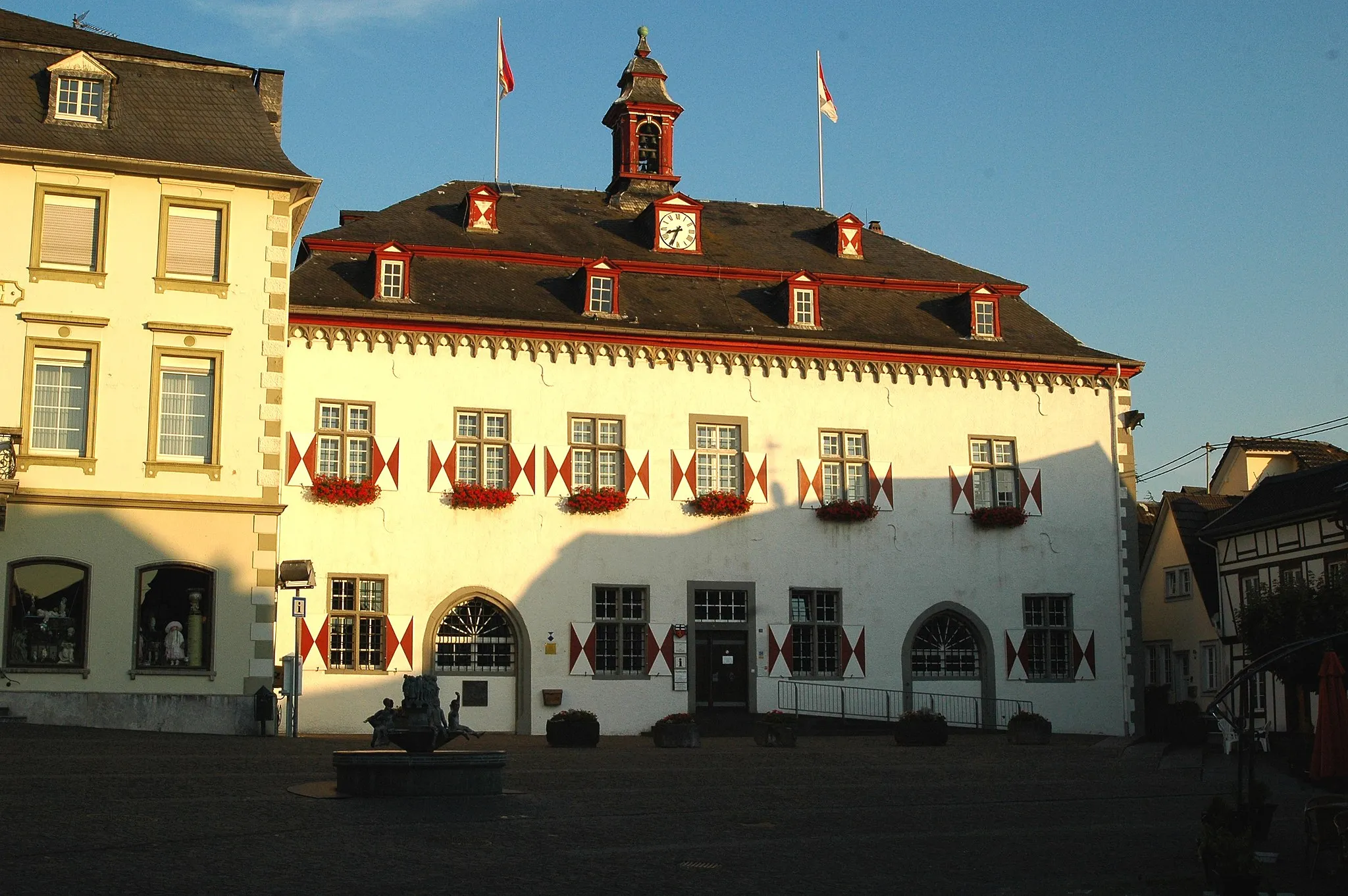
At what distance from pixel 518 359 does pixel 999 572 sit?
10115 millimetres

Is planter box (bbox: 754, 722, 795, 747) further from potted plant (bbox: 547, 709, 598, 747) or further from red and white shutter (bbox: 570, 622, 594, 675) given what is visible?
red and white shutter (bbox: 570, 622, 594, 675)

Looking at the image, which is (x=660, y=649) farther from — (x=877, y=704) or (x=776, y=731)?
(x=877, y=704)

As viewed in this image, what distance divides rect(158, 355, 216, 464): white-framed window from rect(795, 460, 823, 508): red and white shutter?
35.9 ft

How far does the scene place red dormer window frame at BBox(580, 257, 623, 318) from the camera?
98.4 feet

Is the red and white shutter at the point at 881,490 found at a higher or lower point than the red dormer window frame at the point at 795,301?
lower

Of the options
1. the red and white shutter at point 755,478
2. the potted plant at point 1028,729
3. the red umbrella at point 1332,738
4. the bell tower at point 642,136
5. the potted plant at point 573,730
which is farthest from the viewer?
the bell tower at point 642,136

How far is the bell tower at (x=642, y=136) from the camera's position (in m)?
35.3

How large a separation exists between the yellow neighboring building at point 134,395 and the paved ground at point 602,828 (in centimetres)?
240

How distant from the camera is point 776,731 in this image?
26.3m

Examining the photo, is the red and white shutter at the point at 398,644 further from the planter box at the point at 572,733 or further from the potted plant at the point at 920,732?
the potted plant at the point at 920,732

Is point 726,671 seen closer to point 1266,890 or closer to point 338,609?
point 338,609

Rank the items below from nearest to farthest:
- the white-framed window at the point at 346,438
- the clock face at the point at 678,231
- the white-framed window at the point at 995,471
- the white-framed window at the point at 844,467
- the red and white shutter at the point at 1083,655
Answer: the white-framed window at the point at 346,438
the white-framed window at the point at 844,467
the red and white shutter at the point at 1083,655
the white-framed window at the point at 995,471
the clock face at the point at 678,231

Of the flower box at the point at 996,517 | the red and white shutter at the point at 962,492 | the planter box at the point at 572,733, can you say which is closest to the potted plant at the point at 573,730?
the planter box at the point at 572,733

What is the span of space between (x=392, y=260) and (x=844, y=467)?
924 cm
